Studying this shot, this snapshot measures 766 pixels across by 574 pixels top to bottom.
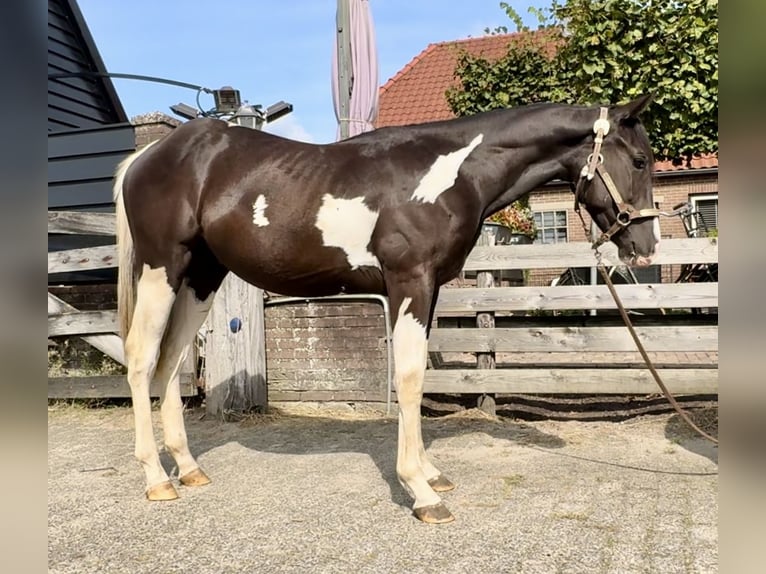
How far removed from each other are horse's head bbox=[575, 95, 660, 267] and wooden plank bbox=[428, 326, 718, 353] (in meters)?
1.57

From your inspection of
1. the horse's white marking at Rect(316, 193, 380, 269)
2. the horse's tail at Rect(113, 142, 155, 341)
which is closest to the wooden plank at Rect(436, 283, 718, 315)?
the horse's white marking at Rect(316, 193, 380, 269)

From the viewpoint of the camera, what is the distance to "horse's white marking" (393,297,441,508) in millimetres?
2855

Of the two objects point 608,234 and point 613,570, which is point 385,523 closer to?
point 613,570

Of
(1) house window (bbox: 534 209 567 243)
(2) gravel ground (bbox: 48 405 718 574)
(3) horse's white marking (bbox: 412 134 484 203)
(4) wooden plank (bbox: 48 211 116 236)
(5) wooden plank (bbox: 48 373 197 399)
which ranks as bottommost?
(2) gravel ground (bbox: 48 405 718 574)

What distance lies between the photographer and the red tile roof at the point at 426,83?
49.6 feet

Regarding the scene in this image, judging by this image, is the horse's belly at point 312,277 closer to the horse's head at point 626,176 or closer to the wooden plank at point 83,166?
the horse's head at point 626,176

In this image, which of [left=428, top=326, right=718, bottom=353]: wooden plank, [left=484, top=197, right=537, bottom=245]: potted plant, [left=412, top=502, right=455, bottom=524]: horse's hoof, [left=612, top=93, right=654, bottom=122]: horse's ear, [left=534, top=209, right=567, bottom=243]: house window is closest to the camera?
[left=412, top=502, right=455, bottom=524]: horse's hoof

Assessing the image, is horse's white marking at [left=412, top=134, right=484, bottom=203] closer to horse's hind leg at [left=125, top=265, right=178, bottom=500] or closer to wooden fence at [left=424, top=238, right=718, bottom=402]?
horse's hind leg at [left=125, top=265, right=178, bottom=500]

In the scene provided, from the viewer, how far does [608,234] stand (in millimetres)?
2994

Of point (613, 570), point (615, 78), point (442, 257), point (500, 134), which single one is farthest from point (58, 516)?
point (615, 78)

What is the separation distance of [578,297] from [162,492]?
306 centimetres

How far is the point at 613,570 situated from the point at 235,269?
7.29 feet

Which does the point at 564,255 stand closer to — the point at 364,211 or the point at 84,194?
the point at 364,211

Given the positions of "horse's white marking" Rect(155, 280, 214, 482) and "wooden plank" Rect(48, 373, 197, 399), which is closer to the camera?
"horse's white marking" Rect(155, 280, 214, 482)
